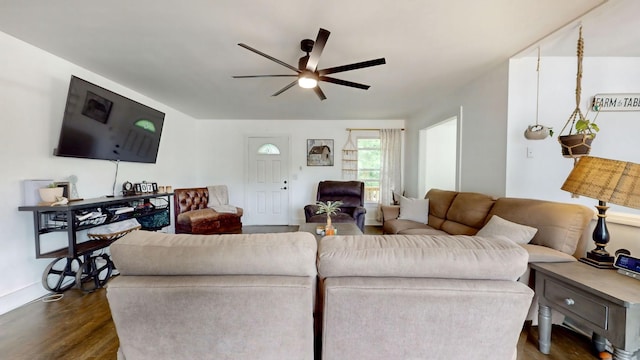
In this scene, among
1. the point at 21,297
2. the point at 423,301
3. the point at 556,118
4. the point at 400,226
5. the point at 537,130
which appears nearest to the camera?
the point at 423,301

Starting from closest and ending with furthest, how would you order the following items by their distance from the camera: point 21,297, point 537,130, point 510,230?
point 510,230 < point 21,297 < point 537,130

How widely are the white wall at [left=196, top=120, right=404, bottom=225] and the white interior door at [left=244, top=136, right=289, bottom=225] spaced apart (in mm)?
135

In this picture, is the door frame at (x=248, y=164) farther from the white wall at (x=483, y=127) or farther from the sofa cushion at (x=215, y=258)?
the sofa cushion at (x=215, y=258)

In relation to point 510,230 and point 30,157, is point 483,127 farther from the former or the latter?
point 30,157

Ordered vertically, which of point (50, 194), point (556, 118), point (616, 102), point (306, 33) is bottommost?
point (50, 194)

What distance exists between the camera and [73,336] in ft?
5.80

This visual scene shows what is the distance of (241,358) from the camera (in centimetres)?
95

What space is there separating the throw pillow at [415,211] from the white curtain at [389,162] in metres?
1.72

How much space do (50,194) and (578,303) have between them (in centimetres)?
395

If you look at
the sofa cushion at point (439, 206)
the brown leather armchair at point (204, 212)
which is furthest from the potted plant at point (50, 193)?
the sofa cushion at point (439, 206)

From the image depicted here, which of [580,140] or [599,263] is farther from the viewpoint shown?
[580,140]

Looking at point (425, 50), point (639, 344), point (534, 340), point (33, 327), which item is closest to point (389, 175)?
point (425, 50)

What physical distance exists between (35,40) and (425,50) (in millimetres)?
3549

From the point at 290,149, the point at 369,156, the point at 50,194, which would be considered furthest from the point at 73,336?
the point at 369,156
